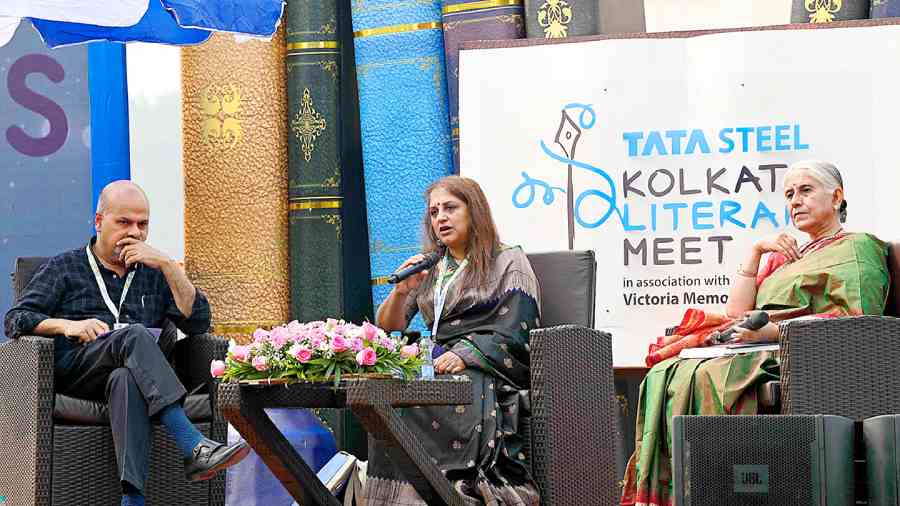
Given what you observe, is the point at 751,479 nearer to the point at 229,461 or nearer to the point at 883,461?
the point at 883,461

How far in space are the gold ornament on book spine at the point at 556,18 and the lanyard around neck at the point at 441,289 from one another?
5.53ft

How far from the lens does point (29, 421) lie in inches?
184

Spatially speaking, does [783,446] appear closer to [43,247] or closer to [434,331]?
[434,331]

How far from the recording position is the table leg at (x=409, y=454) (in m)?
4.18

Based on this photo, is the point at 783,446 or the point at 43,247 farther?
the point at 43,247

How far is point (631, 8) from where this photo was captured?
6.80 meters

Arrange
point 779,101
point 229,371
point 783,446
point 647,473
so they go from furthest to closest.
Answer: point 779,101, point 647,473, point 229,371, point 783,446

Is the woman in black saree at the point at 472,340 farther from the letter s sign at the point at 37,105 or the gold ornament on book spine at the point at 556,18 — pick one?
the letter s sign at the point at 37,105

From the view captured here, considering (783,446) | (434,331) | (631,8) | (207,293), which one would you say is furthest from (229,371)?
(631,8)

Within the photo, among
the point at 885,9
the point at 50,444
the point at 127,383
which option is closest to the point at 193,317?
the point at 127,383

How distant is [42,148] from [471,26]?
1.97m

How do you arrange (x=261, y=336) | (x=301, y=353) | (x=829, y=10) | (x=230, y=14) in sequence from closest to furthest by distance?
(x=301, y=353)
(x=261, y=336)
(x=230, y=14)
(x=829, y=10)

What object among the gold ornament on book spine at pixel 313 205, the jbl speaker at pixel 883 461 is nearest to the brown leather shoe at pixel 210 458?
the jbl speaker at pixel 883 461

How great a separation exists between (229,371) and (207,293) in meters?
2.59
